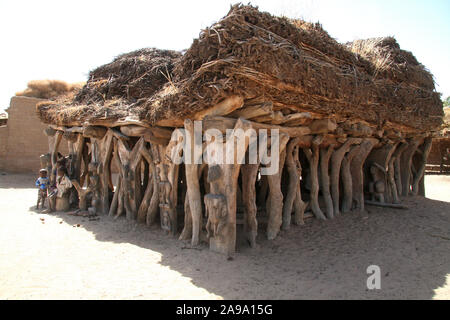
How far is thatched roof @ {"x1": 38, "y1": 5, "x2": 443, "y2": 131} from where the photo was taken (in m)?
3.98

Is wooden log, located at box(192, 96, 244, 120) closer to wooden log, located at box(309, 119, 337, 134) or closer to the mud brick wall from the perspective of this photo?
wooden log, located at box(309, 119, 337, 134)

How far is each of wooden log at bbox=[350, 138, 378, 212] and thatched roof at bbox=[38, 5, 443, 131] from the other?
0.78 meters

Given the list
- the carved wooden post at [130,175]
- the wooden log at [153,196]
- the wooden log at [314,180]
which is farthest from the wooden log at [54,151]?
the wooden log at [314,180]

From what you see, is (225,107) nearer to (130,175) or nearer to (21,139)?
(130,175)

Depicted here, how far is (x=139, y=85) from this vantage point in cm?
682

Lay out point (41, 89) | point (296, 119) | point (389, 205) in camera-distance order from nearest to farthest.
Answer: point (296, 119) → point (389, 205) → point (41, 89)

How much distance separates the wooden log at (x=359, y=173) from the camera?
6877 mm

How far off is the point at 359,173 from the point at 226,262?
4.46 meters

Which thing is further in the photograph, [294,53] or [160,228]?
[160,228]

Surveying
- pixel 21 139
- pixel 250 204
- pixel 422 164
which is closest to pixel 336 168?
pixel 250 204

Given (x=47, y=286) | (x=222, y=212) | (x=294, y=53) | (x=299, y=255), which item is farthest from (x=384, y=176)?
(x=47, y=286)

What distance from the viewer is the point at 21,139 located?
44.5ft
